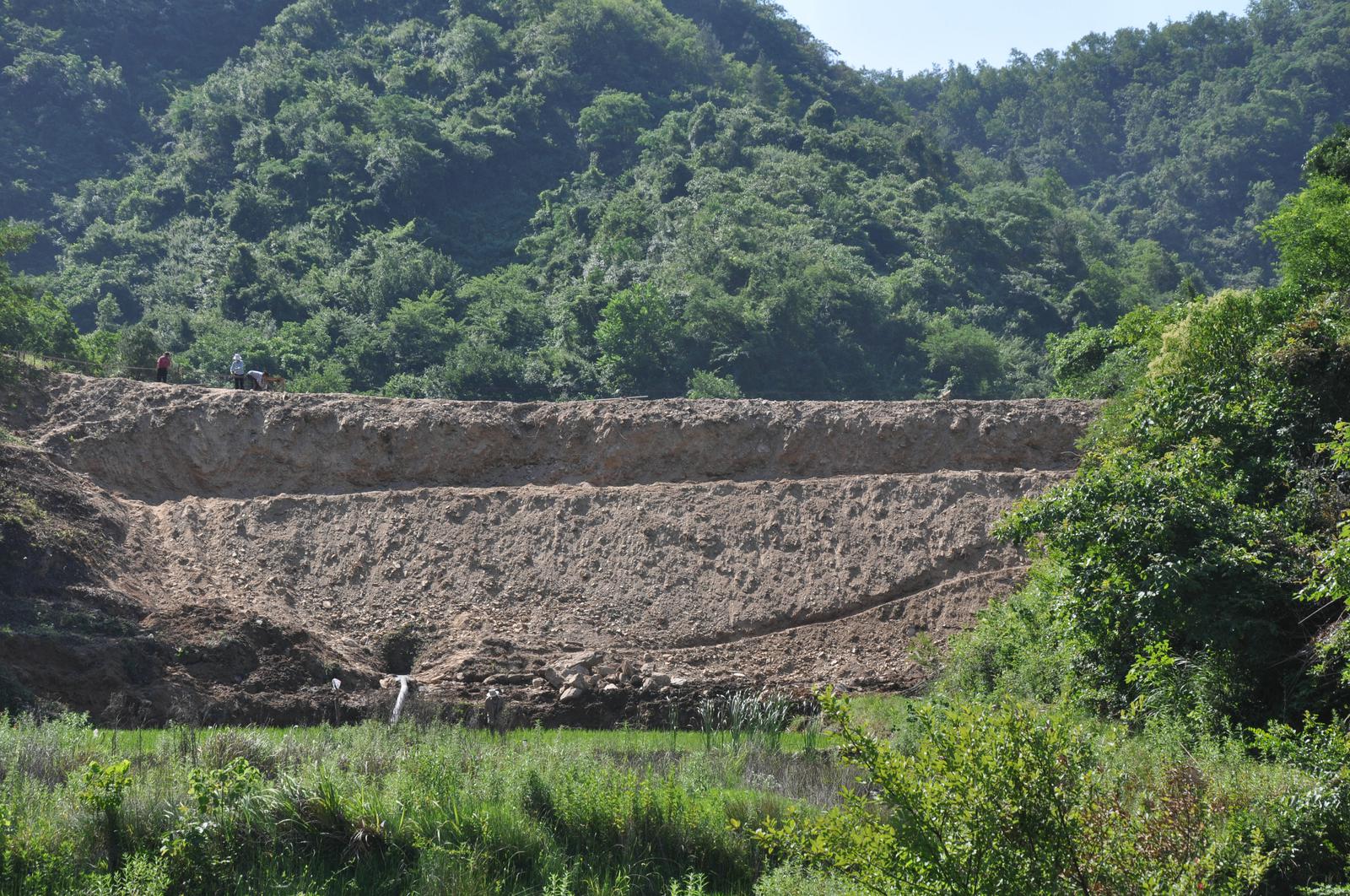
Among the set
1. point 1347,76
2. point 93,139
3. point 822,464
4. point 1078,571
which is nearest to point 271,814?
point 1078,571

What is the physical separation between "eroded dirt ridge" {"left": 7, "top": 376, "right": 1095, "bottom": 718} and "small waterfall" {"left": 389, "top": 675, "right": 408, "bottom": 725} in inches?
15.7

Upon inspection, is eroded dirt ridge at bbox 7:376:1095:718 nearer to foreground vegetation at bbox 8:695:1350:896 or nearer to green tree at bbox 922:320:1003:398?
foreground vegetation at bbox 8:695:1350:896

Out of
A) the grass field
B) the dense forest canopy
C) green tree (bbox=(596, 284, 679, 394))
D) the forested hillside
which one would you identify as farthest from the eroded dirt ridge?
the forested hillside

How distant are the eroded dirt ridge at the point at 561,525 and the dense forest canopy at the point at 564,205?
23.9 feet

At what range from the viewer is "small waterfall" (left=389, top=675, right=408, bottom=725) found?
14664 mm

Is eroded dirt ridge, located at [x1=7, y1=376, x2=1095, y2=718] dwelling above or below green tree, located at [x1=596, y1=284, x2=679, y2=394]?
below

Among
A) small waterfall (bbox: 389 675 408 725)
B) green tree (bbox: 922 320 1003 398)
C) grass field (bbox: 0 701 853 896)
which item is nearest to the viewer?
grass field (bbox: 0 701 853 896)

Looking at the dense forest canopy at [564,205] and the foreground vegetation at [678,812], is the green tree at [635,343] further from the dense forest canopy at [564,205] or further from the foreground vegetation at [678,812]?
the foreground vegetation at [678,812]

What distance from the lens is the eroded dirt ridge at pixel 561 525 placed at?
18.0 m

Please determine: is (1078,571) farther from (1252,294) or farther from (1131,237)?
(1131,237)

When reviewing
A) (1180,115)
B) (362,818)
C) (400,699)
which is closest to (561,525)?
(400,699)

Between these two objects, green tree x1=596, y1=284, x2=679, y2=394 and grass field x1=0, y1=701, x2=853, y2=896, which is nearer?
grass field x1=0, y1=701, x2=853, y2=896

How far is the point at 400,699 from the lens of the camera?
51.0ft

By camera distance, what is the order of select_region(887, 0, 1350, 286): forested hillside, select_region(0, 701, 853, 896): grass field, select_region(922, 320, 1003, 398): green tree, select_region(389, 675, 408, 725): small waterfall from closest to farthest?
select_region(0, 701, 853, 896): grass field, select_region(389, 675, 408, 725): small waterfall, select_region(922, 320, 1003, 398): green tree, select_region(887, 0, 1350, 286): forested hillside
